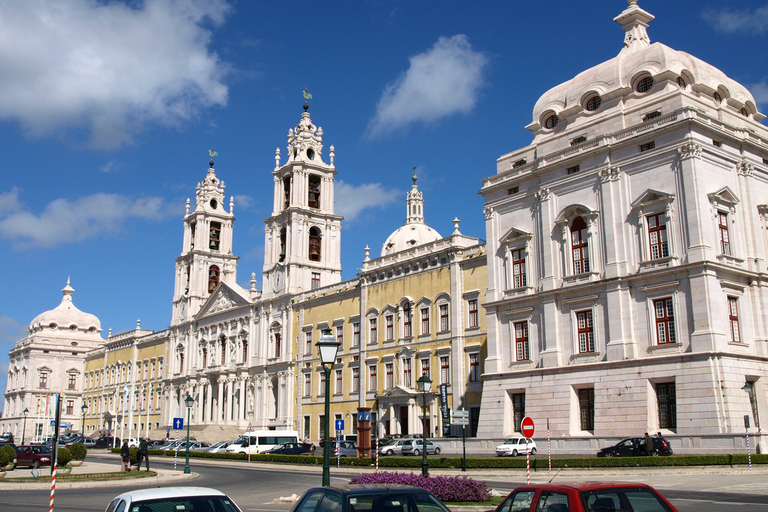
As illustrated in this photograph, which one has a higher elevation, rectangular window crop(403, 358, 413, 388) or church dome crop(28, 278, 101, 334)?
church dome crop(28, 278, 101, 334)

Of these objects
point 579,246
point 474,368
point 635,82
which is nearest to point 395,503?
point 579,246

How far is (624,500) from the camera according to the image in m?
9.11

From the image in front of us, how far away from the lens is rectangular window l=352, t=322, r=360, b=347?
202 ft

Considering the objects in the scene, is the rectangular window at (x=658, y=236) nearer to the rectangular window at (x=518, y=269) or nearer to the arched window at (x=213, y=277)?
the rectangular window at (x=518, y=269)

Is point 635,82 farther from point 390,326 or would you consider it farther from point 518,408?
point 390,326

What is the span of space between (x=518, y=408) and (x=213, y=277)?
59.6m

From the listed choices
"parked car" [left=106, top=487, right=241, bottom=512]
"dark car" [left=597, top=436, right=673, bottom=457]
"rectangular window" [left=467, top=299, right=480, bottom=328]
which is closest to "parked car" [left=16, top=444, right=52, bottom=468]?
"rectangular window" [left=467, top=299, right=480, bottom=328]

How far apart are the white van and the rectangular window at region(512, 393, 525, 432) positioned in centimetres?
1961

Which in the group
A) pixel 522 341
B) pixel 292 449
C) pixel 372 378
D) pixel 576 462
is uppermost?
pixel 522 341

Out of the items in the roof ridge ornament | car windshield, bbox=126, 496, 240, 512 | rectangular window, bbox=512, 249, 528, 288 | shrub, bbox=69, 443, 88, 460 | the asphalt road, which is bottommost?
the asphalt road

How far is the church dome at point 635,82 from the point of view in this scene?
3941 cm

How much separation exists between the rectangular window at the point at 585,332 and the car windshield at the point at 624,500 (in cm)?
2989

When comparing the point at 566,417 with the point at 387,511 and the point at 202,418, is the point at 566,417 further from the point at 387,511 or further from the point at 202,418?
the point at 202,418

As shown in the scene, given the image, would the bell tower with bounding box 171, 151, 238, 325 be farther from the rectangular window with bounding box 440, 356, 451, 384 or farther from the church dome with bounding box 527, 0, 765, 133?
the church dome with bounding box 527, 0, 765, 133
